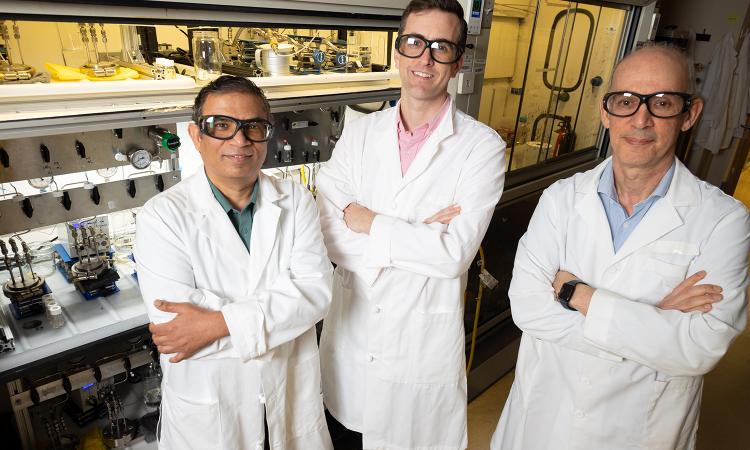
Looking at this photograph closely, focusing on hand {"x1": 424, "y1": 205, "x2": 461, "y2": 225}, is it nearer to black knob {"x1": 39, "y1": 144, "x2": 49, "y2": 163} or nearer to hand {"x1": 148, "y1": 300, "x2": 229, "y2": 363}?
hand {"x1": 148, "y1": 300, "x2": 229, "y2": 363}

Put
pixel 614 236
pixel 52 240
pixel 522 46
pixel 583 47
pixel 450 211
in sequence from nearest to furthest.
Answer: pixel 614 236 < pixel 450 211 < pixel 52 240 < pixel 522 46 < pixel 583 47

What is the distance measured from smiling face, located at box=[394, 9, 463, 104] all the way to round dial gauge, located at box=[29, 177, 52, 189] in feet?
4.33

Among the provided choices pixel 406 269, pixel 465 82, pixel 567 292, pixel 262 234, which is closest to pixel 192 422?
pixel 262 234

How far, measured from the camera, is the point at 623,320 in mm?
1285

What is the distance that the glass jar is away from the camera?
206 cm

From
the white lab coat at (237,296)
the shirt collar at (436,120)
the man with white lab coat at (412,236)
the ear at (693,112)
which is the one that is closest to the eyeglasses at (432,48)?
the man with white lab coat at (412,236)

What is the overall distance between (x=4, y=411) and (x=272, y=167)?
147 centimetres

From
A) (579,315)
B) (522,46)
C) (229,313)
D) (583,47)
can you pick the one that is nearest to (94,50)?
(229,313)

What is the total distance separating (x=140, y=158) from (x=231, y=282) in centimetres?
82

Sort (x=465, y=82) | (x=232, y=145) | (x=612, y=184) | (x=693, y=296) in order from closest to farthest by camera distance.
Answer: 1. (x=693, y=296)
2. (x=232, y=145)
3. (x=612, y=184)
4. (x=465, y=82)

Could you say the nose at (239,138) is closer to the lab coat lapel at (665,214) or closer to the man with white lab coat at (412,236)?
the man with white lab coat at (412,236)

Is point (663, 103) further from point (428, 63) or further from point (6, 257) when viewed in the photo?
point (6, 257)

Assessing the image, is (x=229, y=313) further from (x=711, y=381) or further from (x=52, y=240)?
(x=711, y=381)

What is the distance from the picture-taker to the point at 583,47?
3436mm
